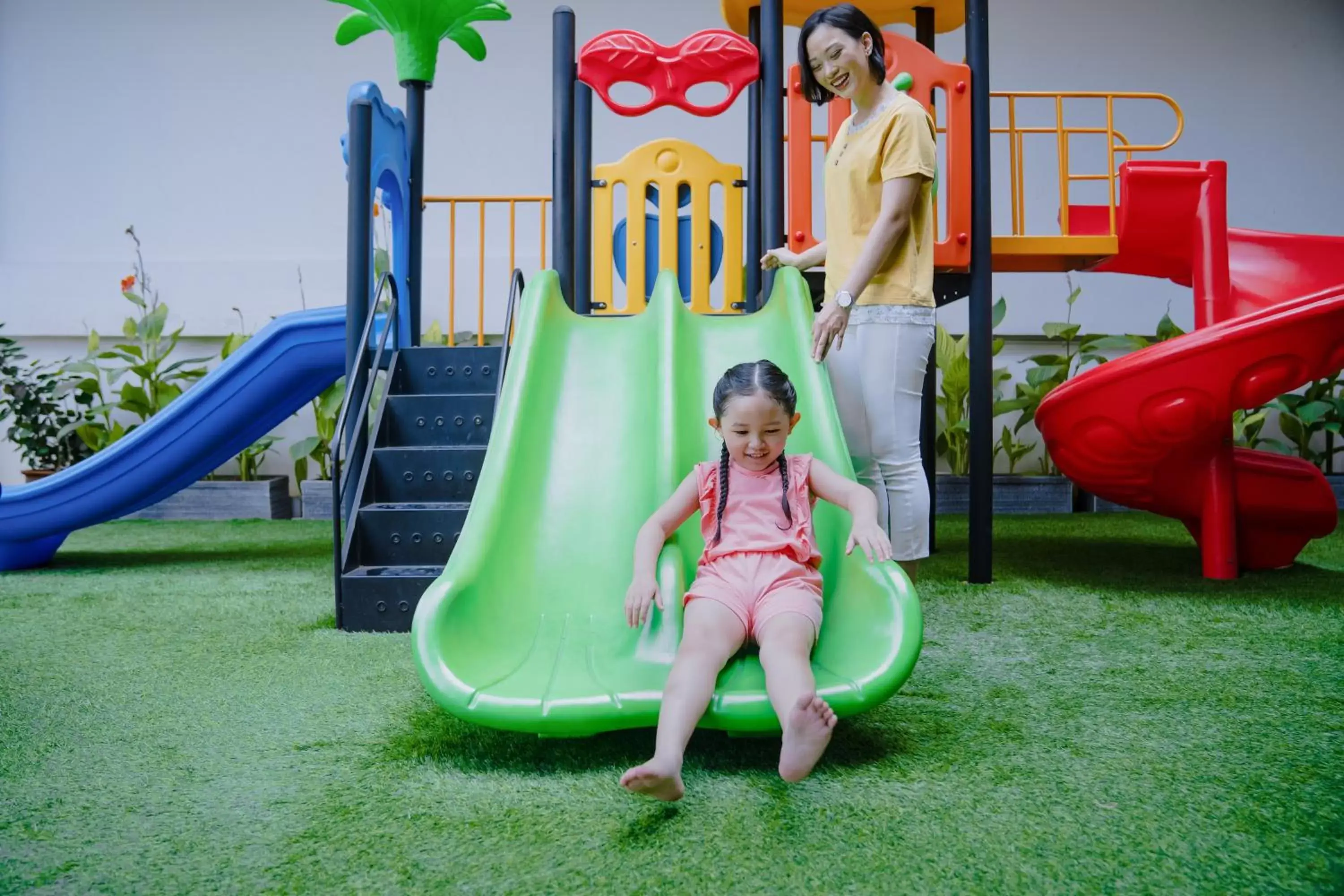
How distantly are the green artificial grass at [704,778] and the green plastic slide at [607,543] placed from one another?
0.12m

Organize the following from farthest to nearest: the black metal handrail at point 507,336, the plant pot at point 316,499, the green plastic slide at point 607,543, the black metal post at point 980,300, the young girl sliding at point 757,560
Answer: the plant pot at point 316,499 < the black metal post at point 980,300 < the black metal handrail at point 507,336 < the green plastic slide at point 607,543 < the young girl sliding at point 757,560

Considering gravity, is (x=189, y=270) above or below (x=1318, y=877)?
above

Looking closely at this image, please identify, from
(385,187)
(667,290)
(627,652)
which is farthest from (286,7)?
(627,652)

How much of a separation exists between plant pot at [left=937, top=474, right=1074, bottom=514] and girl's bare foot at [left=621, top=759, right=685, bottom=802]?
4.82 m

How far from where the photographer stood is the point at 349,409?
300 cm

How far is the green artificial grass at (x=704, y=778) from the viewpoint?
1188mm

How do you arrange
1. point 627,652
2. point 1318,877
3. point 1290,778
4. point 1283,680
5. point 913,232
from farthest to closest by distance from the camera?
point 913,232 < point 1283,680 < point 627,652 < point 1290,778 < point 1318,877

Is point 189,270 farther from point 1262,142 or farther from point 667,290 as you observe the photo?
point 1262,142

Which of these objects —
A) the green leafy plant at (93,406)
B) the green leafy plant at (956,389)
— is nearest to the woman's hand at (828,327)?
the green leafy plant at (956,389)

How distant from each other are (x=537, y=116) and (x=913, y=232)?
4.78 meters

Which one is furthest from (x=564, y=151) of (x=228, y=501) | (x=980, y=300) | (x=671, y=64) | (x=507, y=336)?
(x=228, y=501)

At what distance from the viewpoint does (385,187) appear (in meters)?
3.77

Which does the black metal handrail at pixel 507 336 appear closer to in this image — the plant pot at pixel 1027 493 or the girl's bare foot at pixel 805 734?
the girl's bare foot at pixel 805 734

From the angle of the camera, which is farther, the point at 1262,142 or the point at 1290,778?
the point at 1262,142
